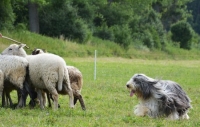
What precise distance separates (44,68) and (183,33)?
155ft

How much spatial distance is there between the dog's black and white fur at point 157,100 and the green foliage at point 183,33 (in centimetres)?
4604

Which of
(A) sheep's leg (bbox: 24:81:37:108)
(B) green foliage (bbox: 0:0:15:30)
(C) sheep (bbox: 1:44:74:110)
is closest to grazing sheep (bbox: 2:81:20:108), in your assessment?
(A) sheep's leg (bbox: 24:81:37:108)

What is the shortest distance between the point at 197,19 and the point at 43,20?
5587 cm

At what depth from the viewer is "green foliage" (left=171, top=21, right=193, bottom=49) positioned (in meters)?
57.9

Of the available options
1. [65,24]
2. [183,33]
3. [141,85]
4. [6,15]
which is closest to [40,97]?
[141,85]

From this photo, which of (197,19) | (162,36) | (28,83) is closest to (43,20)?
(162,36)

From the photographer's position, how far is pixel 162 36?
5844cm

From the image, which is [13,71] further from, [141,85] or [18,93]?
[141,85]

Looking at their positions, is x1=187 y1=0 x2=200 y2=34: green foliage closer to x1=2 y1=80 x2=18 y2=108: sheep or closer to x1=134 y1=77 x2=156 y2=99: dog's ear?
x1=2 y1=80 x2=18 y2=108: sheep

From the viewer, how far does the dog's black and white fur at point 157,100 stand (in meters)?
12.2

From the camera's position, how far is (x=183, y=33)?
59250mm

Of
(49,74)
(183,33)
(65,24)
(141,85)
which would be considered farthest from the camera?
(183,33)

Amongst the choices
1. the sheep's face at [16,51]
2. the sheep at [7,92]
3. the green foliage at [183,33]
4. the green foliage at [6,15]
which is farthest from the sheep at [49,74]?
the green foliage at [183,33]

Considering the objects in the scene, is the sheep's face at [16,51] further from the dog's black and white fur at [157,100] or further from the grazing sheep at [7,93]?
the dog's black and white fur at [157,100]
